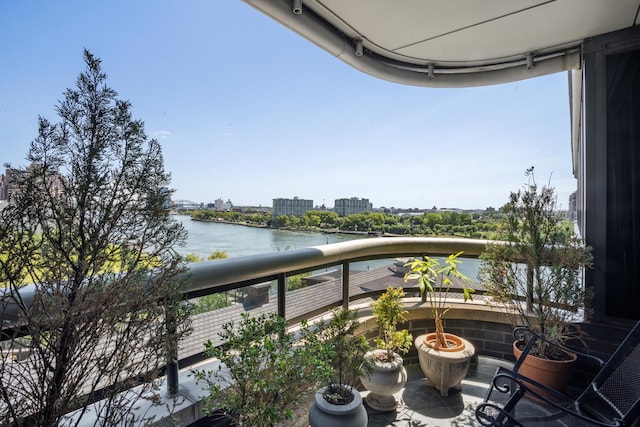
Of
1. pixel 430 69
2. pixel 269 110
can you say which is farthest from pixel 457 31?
pixel 269 110

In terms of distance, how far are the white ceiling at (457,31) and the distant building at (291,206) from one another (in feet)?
7.12

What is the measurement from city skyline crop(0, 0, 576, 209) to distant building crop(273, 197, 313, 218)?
0.12 meters

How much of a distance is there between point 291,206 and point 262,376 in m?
3.64

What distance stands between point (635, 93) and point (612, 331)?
2.21 metres

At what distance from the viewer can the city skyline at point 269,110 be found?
185 centimetres

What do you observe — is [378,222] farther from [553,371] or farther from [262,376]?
[262,376]

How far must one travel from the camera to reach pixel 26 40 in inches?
83.8

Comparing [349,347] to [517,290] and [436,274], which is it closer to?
[436,274]

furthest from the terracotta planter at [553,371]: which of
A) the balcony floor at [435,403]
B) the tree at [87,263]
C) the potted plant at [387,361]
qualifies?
the tree at [87,263]

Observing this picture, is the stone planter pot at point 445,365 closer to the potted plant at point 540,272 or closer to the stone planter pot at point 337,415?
the potted plant at point 540,272

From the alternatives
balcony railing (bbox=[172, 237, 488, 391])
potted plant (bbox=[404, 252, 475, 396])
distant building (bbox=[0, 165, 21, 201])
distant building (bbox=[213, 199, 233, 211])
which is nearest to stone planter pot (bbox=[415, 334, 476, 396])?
potted plant (bbox=[404, 252, 475, 396])

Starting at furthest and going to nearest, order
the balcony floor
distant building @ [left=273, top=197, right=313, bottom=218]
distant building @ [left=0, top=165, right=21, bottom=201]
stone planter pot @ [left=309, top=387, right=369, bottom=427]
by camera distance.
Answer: distant building @ [left=273, top=197, right=313, bottom=218], the balcony floor, stone planter pot @ [left=309, top=387, right=369, bottom=427], distant building @ [left=0, top=165, right=21, bottom=201]

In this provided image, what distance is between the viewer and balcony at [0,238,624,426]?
5.65 feet

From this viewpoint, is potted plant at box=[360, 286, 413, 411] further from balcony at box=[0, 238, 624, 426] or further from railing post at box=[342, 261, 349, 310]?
railing post at box=[342, 261, 349, 310]
